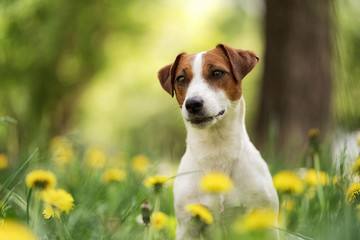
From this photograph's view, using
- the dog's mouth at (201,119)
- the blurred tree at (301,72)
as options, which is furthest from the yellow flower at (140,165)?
the blurred tree at (301,72)

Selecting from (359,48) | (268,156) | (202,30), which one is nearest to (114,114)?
(202,30)

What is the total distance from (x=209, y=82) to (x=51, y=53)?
5.61m

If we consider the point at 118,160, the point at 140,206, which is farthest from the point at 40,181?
the point at 118,160

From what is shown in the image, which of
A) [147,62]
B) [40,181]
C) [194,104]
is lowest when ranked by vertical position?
[147,62]

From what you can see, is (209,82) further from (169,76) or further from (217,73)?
(169,76)

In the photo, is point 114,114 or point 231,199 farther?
point 114,114

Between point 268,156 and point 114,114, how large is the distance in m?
14.8

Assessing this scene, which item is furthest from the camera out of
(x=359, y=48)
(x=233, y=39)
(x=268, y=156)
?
(x=233, y=39)

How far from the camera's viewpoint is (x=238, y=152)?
268 centimetres

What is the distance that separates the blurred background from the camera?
388cm

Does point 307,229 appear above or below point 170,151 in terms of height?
above

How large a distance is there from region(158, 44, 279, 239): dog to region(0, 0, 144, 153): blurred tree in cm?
150

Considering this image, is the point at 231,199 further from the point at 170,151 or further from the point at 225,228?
→ the point at 170,151

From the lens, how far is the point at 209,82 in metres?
2.76
